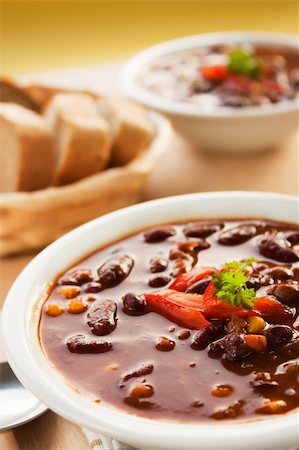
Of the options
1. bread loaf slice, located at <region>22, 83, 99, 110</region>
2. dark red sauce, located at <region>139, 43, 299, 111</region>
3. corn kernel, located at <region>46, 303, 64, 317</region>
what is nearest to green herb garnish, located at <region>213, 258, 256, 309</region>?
corn kernel, located at <region>46, 303, 64, 317</region>

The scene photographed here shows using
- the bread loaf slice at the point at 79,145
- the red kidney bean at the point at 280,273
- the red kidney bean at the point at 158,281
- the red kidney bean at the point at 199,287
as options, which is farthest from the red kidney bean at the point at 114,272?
the bread loaf slice at the point at 79,145

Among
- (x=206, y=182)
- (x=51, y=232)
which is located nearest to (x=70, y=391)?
(x=51, y=232)

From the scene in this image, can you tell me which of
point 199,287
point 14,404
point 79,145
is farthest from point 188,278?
point 79,145

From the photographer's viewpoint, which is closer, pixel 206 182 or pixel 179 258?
pixel 179 258

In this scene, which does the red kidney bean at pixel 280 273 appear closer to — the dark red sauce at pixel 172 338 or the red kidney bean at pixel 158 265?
the dark red sauce at pixel 172 338

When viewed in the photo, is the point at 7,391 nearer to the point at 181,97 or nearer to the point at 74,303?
the point at 74,303

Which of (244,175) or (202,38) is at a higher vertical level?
(202,38)

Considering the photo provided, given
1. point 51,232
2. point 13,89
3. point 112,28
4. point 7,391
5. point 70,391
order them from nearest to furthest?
point 70,391, point 7,391, point 51,232, point 13,89, point 112,28

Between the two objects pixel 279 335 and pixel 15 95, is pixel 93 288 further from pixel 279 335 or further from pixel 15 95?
pixel 15 95
